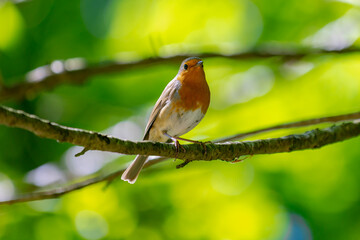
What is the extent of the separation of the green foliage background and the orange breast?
56 centimetres

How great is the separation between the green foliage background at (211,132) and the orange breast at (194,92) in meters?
0.56

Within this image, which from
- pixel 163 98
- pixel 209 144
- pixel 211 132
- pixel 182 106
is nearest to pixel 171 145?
pixel 209 144

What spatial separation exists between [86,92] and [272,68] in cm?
224

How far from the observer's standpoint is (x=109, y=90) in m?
5.50

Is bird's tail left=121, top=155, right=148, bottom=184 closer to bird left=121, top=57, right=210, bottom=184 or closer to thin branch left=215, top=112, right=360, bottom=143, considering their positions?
bird left=121, top=57, right=210, bottom=184

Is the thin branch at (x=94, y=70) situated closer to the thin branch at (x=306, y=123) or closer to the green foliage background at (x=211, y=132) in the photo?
the green foliage background at (x=211, y=132)

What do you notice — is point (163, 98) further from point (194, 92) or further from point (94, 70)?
point (94, 70)

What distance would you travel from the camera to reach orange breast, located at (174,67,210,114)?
3717mm

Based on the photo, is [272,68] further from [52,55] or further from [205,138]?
[52,55]

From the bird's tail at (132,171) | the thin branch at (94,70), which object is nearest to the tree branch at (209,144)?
the bird's tail at (132,171)

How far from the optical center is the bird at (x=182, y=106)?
3.72 m

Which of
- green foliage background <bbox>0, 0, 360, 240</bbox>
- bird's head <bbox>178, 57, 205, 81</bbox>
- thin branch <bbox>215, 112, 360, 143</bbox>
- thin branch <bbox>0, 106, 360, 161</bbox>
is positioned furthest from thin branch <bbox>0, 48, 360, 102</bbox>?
thin branch <bbox>0, 106, 360, 161</bbox>

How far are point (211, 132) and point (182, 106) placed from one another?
79cm

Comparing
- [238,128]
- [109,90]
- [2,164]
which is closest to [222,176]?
[238,128]
